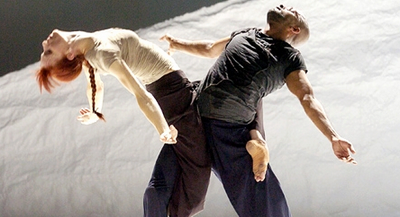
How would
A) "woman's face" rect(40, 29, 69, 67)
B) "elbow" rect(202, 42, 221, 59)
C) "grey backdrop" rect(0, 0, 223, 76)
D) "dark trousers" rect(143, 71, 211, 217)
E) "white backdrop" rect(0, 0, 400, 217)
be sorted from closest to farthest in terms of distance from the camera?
"woman's face" rect(40, 29, 69, 67) < "dark trousers" rect(143, 71, 211, 217) < "elbow" rect(202, 42, 221, 59) < "grey backdrop" rect(0, 0, 223, 76) < "white backdrop" rect(0, 0, 400, 217)

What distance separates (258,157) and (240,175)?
9 cm

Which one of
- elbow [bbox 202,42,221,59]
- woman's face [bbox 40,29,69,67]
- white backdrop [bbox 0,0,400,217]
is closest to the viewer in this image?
woman's face [bbox 40,29,69,67]

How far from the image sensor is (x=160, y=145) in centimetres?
336

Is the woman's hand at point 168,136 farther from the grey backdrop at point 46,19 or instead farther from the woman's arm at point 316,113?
the grey backdrop at point 46,19

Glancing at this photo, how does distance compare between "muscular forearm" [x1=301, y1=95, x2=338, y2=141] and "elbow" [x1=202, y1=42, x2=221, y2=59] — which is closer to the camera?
"muscular forearm" [x1=301, y1=95, x2=338, y2=141]

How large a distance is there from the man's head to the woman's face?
2.12ft

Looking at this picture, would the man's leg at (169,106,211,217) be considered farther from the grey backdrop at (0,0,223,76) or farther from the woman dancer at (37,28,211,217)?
the grey backdrop at (0,0,223,76)

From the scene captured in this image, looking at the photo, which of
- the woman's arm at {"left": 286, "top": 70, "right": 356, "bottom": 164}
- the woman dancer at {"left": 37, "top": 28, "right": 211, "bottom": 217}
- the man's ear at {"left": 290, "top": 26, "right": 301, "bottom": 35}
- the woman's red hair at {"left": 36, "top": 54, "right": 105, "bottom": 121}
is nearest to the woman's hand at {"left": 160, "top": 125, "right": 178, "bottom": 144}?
the woman dancer at {"left": 37, "top": 28, "right": 211, "bottom": 217}

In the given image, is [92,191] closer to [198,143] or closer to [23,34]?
[23,34]

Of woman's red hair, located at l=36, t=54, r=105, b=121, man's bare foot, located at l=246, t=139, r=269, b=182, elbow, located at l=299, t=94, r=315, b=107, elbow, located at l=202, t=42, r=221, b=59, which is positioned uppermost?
woman's red hair, located at l=36, t=54, r=105, b=121

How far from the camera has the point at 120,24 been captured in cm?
322

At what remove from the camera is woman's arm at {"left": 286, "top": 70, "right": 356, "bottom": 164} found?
1.68 m

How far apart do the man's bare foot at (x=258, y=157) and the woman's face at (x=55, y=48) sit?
62 cm

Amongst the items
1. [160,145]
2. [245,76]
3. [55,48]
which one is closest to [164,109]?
[245,76]
